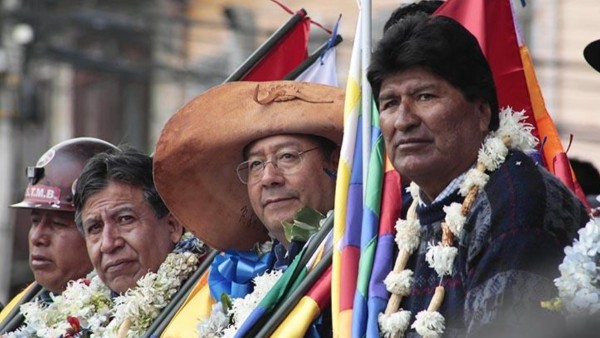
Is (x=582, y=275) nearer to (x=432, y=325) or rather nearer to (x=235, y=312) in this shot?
(x=432, y=325)

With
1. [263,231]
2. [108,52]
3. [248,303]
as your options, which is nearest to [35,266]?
[263,231]

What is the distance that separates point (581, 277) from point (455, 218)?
0.68 m

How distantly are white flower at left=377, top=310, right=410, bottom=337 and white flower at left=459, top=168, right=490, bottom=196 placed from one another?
0.46 meters

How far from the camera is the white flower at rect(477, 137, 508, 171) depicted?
5637 mm

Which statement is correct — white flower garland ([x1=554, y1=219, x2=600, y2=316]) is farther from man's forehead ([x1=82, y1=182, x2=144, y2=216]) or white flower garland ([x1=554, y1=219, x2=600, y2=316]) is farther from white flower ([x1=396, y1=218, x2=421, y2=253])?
man's forehead ([x1=82, y1=182, x2=144, y2=216])

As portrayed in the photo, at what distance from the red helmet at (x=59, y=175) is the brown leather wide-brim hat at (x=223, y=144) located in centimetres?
126

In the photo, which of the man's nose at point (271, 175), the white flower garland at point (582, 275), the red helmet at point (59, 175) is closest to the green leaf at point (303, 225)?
the man's nose at point (271, 175)

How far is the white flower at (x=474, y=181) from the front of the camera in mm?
5598

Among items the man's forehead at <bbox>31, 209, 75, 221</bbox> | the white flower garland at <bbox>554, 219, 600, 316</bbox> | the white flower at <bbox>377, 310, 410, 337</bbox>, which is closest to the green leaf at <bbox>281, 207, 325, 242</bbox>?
the white flower at <bbox>377, 310, 410, 337</bbox>

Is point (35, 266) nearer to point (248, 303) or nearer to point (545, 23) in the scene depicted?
point (248, 303)

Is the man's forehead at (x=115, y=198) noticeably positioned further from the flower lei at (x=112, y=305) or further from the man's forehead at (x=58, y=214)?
the man's forehead at (x=58, y=214)

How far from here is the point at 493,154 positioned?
5.66 meters

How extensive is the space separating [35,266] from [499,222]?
14.3 feet

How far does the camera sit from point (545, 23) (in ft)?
55.1
